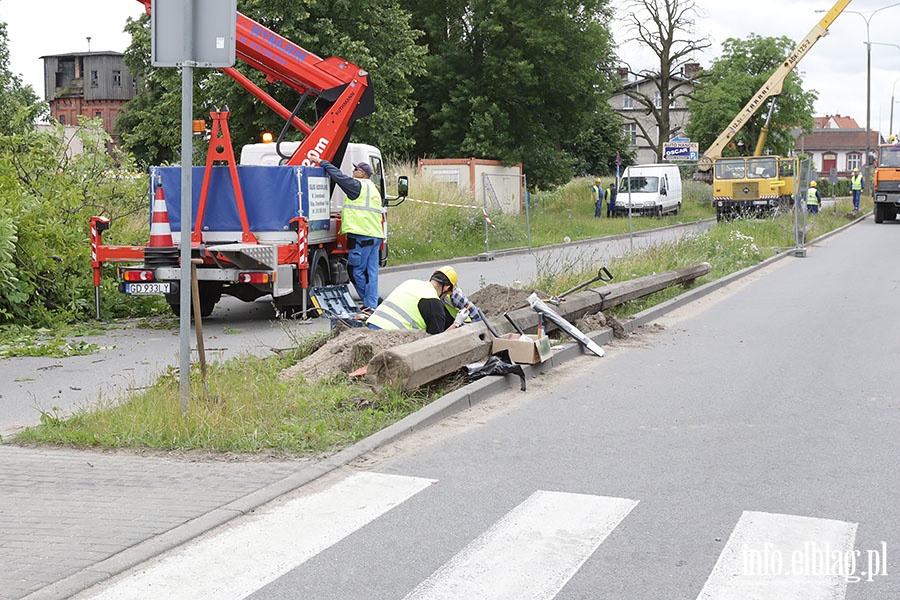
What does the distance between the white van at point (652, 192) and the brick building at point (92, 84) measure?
2153 inches

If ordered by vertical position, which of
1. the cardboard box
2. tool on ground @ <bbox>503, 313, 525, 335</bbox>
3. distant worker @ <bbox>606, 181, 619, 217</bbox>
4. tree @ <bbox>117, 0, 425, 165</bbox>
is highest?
tree @ <bbox>117, 0, 425, 165</bbox>

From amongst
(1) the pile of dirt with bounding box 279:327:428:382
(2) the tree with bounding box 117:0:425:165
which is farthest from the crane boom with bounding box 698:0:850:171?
(1) the pile of dirt with bounding box 279:327:428:382

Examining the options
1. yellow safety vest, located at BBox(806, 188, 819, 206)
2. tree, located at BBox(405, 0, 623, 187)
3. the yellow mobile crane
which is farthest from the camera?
tree, located at BBox(405, 0, 623, 187)

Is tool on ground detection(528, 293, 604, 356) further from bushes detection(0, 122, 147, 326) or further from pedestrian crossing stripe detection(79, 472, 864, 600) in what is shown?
bushes detection(0, 122, 147, 326)

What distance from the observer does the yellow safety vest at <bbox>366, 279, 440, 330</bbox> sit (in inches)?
387

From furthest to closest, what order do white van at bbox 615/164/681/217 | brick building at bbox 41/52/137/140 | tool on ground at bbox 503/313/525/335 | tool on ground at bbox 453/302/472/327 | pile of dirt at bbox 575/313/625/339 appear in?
brick building at bbox 41/52/137/140, white van at bbox 615/164/681/217, pile of dirt at bbox 575/313/625/339, tool on ground at bbox 503/313/525/335, tool on ground at bbox 453/302/472/327

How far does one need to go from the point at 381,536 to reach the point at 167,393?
294cm

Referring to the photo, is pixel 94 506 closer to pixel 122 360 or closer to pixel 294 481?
pixel 294 481

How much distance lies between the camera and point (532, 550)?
5.14 m

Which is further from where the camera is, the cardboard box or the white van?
the white van

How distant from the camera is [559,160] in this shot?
153ft

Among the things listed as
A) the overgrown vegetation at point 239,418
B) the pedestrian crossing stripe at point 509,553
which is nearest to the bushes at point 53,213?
the overgrown vegetation at point 239,418

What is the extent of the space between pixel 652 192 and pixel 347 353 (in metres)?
39.4

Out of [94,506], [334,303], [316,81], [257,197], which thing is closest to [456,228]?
[316,81]
